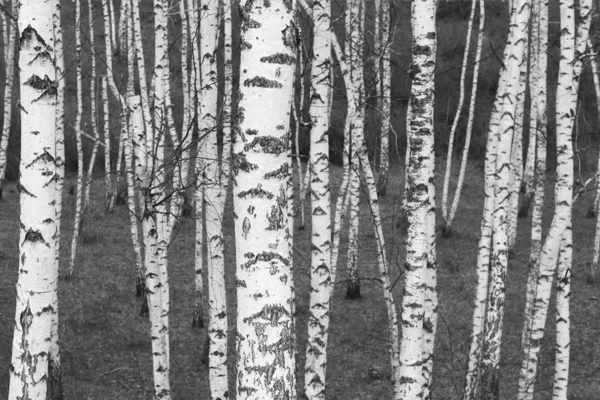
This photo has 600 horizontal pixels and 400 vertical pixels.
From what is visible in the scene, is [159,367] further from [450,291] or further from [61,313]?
[450,291]

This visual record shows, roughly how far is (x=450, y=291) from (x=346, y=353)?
151 inches

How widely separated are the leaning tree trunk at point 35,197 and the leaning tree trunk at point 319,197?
10.1 feet

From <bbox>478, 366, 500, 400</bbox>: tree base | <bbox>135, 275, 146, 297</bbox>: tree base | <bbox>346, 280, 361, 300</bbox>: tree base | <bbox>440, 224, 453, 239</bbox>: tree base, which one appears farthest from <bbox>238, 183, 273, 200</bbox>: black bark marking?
<bbox>440, 224, 453, 239</bbox>: tree base

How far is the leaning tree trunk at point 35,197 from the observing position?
15.0 ft

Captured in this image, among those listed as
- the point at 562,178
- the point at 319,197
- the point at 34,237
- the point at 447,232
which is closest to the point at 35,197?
the point at 34,237

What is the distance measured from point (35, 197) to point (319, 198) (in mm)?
3307

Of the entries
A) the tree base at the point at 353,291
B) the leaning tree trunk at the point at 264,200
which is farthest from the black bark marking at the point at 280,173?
the tree base at the point at 353,291

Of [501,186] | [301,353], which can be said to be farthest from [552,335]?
[501,186]

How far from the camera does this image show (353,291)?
48.0 ft

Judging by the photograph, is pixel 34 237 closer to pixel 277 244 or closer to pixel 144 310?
pixel 277 244

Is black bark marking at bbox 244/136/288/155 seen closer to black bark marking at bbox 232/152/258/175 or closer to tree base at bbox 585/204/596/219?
black bark marking at bbox 232/152/258/175

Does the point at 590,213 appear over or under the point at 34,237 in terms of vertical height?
over

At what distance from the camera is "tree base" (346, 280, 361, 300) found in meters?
14.5

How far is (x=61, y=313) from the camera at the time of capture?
12469 millimetres
